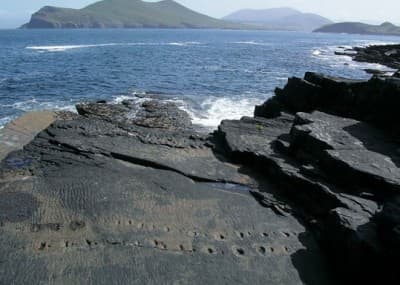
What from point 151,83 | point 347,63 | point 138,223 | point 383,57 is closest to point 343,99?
point 138,223

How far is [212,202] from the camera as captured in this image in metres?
A: 15.0

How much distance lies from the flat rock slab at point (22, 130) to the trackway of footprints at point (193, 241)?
7.80m

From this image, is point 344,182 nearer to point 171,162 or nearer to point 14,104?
point 171,162

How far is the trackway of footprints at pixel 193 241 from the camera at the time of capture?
12.1m

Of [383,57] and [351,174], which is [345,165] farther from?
[383,57]

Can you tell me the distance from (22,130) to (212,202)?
41.1ft

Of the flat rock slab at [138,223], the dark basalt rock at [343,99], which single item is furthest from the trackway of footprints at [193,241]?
the dark basalt rock at [343,99]

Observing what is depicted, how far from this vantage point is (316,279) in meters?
11.1

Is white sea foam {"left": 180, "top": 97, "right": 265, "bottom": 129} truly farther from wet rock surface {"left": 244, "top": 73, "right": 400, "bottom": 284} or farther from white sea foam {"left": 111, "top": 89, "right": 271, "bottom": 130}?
wet rock surface {"left": 244, "top": 73, "right": 400, "bottom": 284}

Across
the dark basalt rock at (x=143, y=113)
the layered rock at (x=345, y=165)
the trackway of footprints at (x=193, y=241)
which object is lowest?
the trackway of footprints at (x=193, y=241)

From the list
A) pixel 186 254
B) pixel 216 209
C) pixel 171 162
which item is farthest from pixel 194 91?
pixel 186 254

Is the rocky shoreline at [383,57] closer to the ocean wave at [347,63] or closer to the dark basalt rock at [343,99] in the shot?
the ocean wave at [347,63]

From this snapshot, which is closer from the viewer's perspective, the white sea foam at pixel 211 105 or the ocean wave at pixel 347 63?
the white sea foam at pixel 211 105

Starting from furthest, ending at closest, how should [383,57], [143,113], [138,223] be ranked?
[383,57] → [143,113] → [138,223]
